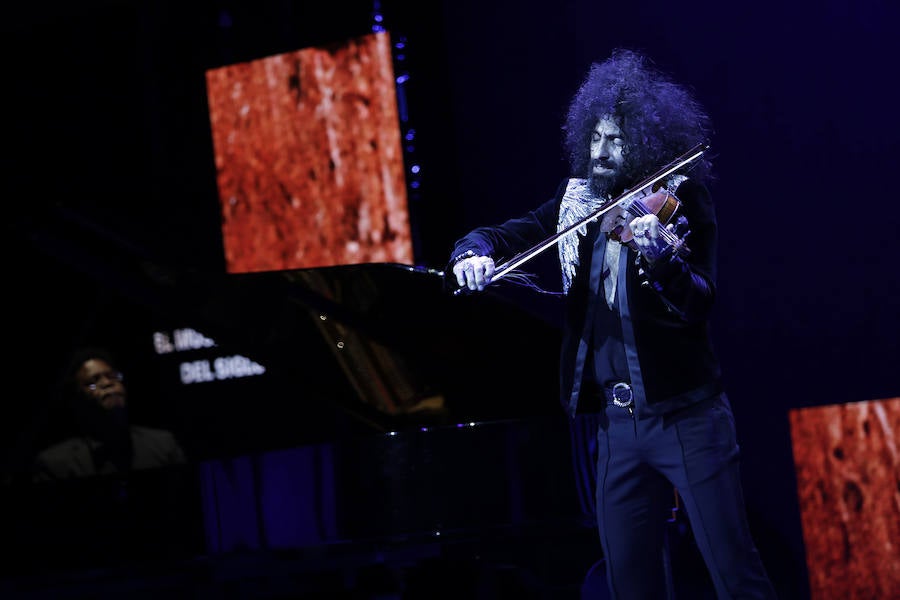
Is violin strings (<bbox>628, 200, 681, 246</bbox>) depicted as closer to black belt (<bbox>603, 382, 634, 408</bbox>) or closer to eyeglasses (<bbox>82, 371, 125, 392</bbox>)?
black belt (<bbox>603, 382, 634, 408</bbox>)

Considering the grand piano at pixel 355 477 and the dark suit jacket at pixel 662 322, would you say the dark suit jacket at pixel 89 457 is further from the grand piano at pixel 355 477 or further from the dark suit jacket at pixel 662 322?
the dark suit jacket at pixel 662 322

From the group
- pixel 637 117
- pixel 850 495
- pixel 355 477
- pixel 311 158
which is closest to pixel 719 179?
pixel 850 495

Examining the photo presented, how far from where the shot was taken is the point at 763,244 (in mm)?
3711

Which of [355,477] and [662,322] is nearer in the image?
[662,322]

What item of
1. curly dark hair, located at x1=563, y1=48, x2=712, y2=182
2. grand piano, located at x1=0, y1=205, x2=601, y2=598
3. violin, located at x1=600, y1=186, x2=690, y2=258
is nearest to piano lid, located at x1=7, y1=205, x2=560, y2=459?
grand piano, located at x1=0, y1=205, x2=601, y2=598

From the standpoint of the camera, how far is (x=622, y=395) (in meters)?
2.15

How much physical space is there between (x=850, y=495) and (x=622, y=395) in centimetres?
190

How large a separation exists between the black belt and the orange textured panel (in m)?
1.76

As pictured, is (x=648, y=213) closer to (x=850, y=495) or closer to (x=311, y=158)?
(x=850, y=495)

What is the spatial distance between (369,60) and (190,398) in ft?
7.73

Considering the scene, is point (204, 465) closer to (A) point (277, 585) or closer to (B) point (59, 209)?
(A) point (277, 585)

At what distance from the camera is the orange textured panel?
3.58 m

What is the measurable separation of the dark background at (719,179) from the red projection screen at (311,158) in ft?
0.55

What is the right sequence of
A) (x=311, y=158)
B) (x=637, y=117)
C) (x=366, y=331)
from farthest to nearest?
1. (x=311, y=158)
2. (x=366, y=331)
3. (x=637, y=117)
